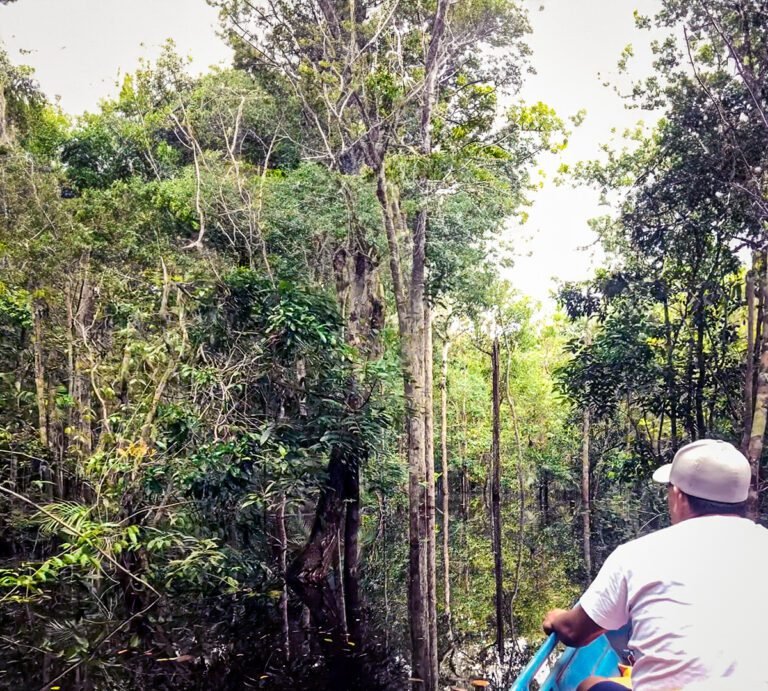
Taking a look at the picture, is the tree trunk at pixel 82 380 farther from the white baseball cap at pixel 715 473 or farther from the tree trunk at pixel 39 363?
the white baseball cap at pixel 715 473

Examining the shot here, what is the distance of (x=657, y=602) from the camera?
77.6 inches

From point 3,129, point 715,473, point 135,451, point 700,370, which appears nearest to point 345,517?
point 135,451

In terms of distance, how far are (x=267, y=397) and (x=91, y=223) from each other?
563 cm

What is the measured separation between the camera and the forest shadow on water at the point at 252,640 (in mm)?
7285

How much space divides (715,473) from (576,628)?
751 mm

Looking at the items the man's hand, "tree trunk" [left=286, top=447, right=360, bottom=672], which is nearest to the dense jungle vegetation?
"tree trunk" [left=286, top=447, right=360, bottom=672]

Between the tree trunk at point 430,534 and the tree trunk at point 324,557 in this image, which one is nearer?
the tree trunk at point 430,534

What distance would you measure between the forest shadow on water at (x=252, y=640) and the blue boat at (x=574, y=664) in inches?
160

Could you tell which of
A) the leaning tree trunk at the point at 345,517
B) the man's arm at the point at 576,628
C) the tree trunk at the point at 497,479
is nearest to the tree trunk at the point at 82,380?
the leaning tree trunk at the point at 345,517

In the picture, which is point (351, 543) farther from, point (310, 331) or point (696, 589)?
point (696, 589)

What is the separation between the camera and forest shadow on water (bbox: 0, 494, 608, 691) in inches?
287

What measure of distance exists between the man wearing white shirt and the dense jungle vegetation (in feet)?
18.2

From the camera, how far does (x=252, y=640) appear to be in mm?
8672

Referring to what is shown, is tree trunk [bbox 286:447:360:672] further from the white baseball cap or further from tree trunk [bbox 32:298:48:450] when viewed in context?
the white baseball cap
